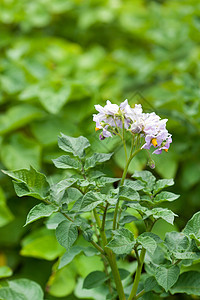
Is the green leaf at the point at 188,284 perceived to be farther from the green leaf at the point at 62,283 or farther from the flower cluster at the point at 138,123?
the green leaf at the point at 62,283

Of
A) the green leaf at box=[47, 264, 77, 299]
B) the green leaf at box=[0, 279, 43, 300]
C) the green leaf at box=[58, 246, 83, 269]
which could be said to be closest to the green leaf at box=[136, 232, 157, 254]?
the green leaf at box=[58, 246, 83, 269]

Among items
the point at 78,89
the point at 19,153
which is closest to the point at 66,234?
the point at 19,153

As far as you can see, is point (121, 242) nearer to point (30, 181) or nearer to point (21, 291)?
point (30, 181)

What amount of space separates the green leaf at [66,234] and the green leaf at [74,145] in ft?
0.49

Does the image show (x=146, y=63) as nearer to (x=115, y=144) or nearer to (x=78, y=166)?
(x=115, y=144)

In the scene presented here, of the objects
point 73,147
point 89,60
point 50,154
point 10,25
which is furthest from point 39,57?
point 73,147

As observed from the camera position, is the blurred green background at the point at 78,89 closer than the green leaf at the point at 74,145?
No

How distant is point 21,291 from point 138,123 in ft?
1.82

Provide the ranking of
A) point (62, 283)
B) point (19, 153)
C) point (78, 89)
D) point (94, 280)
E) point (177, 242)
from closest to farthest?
point (177, 242) → point (94, 280) → point (62, 283) → point (19, 153) → point (78, 89)

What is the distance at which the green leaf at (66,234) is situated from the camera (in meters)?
0.74

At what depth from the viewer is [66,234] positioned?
0.75 metres

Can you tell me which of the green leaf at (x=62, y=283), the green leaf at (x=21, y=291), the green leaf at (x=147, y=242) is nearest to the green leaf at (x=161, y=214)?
the green leaf at (x=147, y=242)

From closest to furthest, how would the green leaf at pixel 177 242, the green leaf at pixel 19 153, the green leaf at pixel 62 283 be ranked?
the green leaf at pixel 177 242
the green leaf at pixel 62 283
the green leaf at pixel 19 153

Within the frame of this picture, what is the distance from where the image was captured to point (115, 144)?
130 cm
